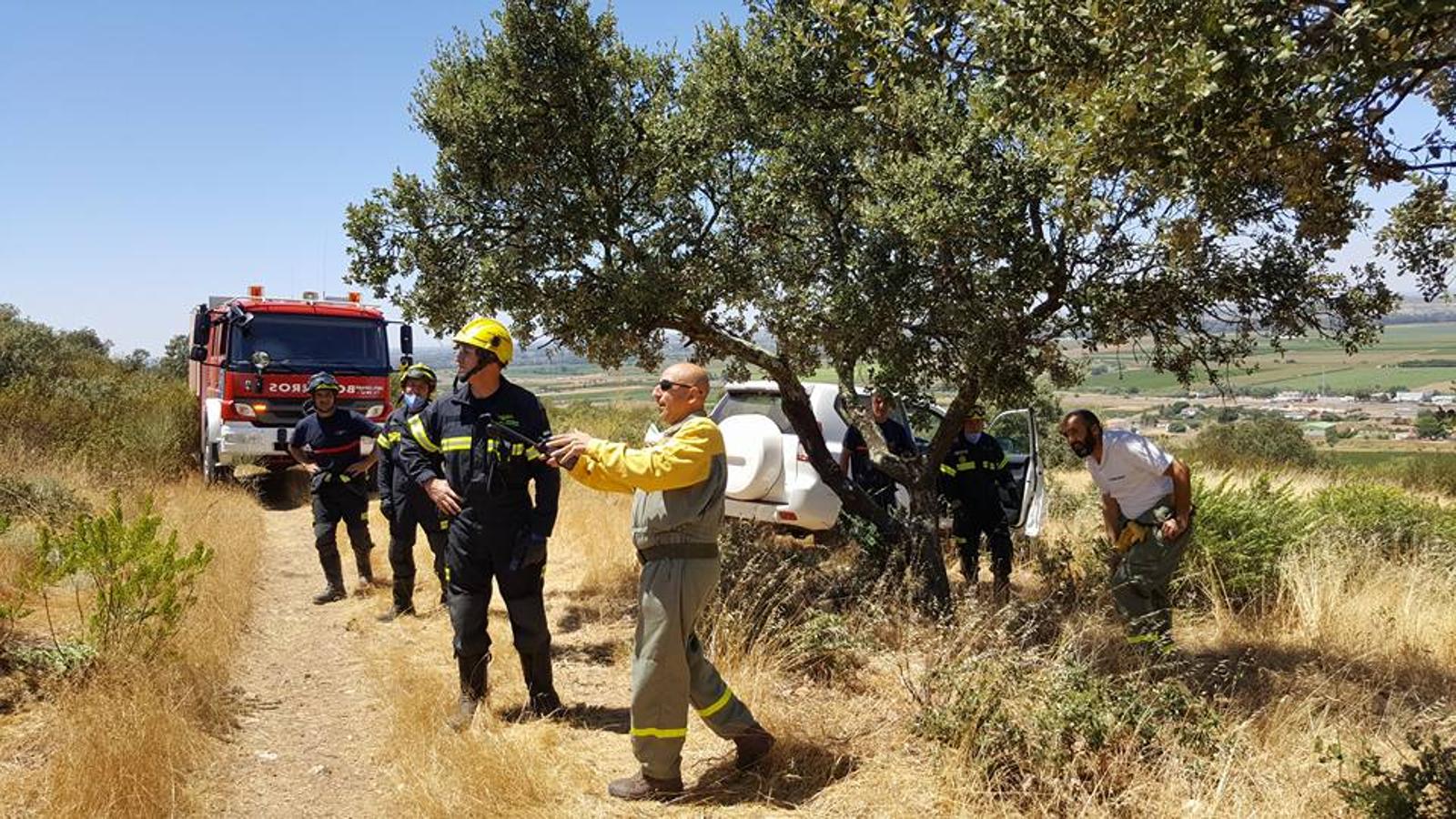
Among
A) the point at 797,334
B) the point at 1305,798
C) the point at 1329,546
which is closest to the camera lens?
the point at 1305,798

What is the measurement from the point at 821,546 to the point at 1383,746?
5215 mm

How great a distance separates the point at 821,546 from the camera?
9070 mm

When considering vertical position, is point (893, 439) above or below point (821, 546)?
above

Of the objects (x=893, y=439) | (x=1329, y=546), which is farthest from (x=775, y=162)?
(x=1329, y=546)

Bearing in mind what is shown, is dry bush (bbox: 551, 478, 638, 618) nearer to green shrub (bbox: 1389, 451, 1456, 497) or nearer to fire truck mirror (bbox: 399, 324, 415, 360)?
fire truck mirror (bbox: 399, 324, 415, 360)

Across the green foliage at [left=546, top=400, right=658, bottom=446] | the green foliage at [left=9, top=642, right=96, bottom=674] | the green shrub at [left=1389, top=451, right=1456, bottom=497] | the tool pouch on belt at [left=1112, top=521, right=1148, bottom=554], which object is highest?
the green foliage at [left=546, top=400, right=658, bottom=446]

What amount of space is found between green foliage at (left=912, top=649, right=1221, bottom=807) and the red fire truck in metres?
10.2

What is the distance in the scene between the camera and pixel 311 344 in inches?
504

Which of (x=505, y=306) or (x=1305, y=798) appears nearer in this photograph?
(x=1305, y=798)

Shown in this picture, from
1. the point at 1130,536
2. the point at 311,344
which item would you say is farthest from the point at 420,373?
the point at 311,344

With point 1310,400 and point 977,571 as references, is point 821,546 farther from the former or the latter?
point 1310,400

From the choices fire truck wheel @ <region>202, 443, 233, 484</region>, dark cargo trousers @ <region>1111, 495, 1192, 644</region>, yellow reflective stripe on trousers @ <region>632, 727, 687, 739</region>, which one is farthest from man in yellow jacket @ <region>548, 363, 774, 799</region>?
fire truck wheel @ <region>202, 443, 233, 484</region>

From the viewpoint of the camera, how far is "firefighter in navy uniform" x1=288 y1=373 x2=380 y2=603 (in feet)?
25.4

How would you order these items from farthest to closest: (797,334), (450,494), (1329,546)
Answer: (1329,546)
(797,334)
(450,494)
